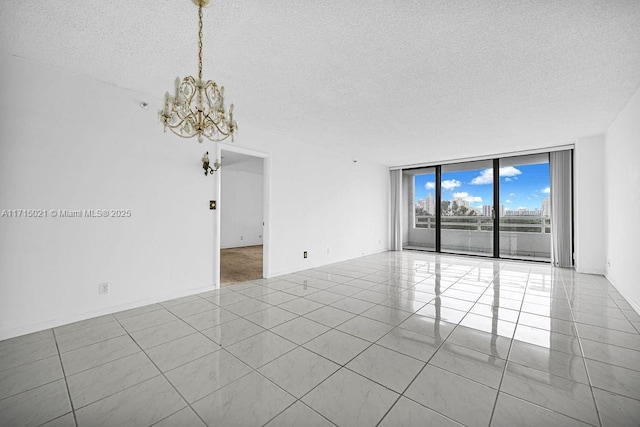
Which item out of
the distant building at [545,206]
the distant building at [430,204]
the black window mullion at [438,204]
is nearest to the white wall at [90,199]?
the black window mullion at [438,204]

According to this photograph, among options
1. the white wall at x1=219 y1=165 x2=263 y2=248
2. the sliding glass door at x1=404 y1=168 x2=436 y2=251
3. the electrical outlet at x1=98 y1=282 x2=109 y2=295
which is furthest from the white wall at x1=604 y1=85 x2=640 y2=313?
the white wall at x1=219 y1=165 x2=263 y2=248

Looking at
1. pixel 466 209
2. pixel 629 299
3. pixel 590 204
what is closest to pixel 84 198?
pixel 629 299

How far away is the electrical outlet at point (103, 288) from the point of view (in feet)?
9.50

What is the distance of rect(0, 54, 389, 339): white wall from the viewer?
2.44 meters

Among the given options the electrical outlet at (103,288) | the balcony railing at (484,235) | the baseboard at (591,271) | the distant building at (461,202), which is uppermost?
the distant building at (461,202)

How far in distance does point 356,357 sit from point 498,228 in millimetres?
5913

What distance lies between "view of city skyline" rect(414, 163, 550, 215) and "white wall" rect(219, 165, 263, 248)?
5.96 meters

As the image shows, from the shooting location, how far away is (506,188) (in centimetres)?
648

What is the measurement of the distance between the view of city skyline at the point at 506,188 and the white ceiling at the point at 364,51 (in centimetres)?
280

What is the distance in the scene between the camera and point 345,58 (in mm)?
2467

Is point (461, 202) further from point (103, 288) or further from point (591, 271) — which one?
point (103, 288)

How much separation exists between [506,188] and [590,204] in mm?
1708

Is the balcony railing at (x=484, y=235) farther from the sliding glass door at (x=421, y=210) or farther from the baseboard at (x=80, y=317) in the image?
the baseboard at (x=80, y=317)

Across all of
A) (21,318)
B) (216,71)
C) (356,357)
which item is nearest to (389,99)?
(216,71)
